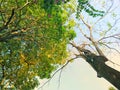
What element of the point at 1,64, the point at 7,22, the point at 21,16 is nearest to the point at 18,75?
the point at 1,64

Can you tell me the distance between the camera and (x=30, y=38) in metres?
18.9

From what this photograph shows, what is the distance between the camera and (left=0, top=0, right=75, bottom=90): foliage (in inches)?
734

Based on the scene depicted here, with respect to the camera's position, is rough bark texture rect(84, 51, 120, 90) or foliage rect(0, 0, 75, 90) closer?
foliage rect(0, 0, 75, 90)

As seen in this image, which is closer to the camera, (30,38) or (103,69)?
(30,38)

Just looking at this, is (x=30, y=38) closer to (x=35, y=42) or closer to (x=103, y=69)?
(x=35, y=42)

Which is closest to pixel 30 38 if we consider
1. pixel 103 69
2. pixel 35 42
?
pixel 35 42

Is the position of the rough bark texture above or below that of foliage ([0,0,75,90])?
below

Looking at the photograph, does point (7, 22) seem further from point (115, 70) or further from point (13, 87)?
point (115, 70)

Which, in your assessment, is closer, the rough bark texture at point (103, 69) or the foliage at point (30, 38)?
the foliage at point (30, 38)

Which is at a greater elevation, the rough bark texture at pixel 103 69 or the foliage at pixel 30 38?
the foliage at pixel 30 38

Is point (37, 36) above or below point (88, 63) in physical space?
above

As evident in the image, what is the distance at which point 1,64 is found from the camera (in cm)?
2398

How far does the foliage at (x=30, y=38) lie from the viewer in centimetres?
1866

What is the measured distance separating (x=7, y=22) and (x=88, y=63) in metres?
11.1
